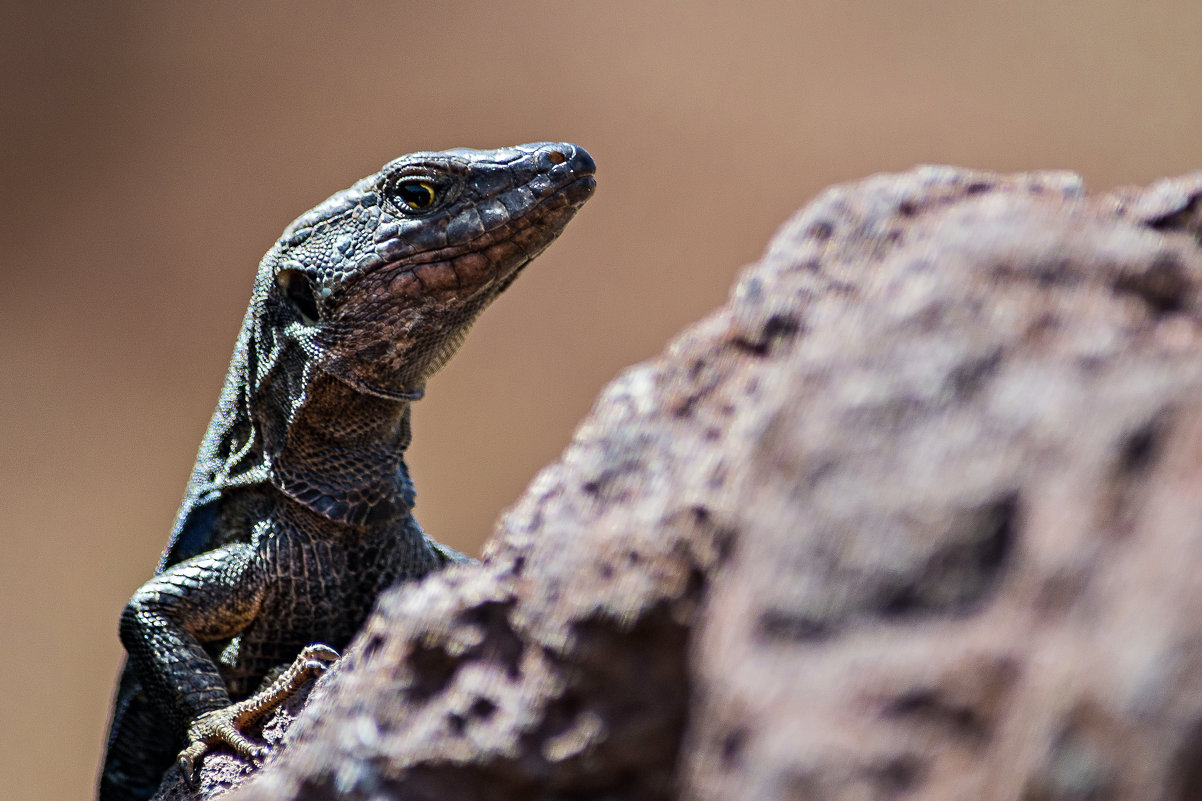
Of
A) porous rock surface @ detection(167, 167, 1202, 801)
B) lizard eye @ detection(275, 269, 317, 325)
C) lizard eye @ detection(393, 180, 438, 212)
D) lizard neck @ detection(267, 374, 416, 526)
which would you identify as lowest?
porous rock surface @ detection(167, 167, 1202, 801)

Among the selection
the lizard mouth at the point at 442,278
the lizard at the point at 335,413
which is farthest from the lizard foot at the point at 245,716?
the lizard mouth at the point at 442,278

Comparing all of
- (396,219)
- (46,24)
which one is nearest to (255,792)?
(396,219)

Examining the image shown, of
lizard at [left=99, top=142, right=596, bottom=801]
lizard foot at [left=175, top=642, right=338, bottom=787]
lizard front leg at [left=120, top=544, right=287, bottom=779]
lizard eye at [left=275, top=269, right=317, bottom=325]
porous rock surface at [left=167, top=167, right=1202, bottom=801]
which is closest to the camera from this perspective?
porous rock surface at [left=167, top=167, right=1202, bottom=801]

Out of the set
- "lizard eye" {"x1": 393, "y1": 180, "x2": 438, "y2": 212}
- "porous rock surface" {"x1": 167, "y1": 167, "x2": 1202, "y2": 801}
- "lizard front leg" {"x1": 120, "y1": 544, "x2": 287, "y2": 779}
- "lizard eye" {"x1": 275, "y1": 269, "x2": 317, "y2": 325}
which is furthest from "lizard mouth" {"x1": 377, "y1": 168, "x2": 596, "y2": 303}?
"porous rock surface" {"x1": 167, "y1": 167, "x2": 1202, "y2": 801}

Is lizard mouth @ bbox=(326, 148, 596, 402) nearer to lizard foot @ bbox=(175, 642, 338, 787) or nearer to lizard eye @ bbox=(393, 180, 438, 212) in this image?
lizard eye @ bbox=(393, 180, 438, 212)

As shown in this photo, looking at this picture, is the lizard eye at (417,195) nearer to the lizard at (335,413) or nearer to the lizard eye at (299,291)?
the lizard at (335,413)

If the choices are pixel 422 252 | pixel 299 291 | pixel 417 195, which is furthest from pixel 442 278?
pixel 299 291
